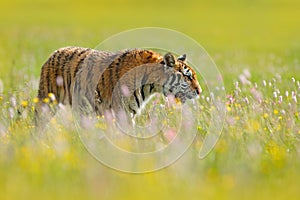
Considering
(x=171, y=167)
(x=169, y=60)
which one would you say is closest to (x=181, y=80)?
(x=169, y=60)

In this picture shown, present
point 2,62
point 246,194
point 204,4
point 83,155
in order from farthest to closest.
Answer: point 204,4, point 2,62, point 83,155, point 246,194

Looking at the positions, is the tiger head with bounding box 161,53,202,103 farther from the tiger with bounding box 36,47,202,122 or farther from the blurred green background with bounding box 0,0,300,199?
the blurred green background with bounding box 0,0,300,199

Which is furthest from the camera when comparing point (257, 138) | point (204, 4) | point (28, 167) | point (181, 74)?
point (204, 4)

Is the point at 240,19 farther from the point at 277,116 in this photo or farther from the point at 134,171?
the point at 134,171

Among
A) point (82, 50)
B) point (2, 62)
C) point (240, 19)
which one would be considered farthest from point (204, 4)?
point (82, 50)

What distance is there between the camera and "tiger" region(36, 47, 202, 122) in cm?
935

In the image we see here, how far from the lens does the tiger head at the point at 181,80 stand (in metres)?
9.39

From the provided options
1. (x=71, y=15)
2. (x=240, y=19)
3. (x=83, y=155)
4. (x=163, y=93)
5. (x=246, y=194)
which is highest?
(x=240, y=19)

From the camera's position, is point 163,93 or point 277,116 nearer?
point 277,116

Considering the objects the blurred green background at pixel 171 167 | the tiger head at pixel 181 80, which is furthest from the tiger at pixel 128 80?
the blurred green background at pixel 171 167

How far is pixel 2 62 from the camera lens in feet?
59.5

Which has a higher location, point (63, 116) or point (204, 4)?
point (204, 4)

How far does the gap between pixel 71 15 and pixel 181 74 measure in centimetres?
3745

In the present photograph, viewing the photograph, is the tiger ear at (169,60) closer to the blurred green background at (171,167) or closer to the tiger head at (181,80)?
the tiger head at (181,80)
